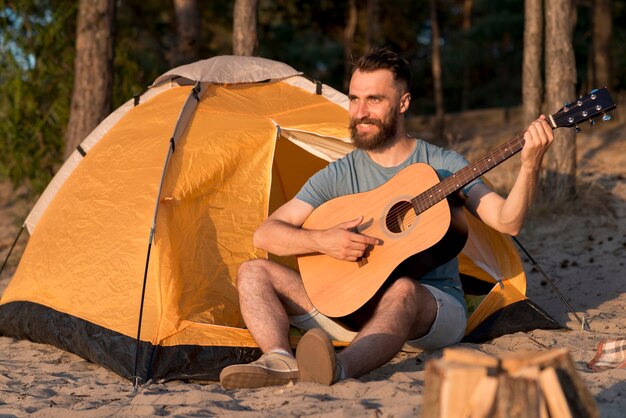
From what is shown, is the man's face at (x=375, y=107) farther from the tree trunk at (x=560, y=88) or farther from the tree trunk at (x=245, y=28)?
the tree trunk at (x=560, y=88)

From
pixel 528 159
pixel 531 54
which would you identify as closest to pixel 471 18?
pixel 531 54

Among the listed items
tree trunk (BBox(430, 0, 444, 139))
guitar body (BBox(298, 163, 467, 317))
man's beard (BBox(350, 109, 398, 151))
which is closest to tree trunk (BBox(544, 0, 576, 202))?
man's beard (BBox(350, 109, 398, 151))

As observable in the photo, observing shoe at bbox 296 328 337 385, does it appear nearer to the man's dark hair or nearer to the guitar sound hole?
the guitar sound hole

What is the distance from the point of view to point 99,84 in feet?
26.6

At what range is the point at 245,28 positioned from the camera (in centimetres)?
773

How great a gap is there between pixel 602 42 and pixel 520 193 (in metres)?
11.0

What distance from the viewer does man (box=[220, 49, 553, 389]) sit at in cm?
370

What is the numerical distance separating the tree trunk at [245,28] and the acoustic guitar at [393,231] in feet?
12.3

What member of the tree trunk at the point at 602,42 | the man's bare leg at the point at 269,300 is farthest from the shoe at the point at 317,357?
the tree trunk at the point at 602,42

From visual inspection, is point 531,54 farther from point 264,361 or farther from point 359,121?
point 264,361

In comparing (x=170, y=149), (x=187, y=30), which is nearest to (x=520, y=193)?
(x=170, y=149)

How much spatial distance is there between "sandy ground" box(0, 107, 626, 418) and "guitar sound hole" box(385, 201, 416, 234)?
2.04ft

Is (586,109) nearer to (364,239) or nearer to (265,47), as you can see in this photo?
(364,239)

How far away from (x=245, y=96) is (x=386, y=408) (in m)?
2.49
